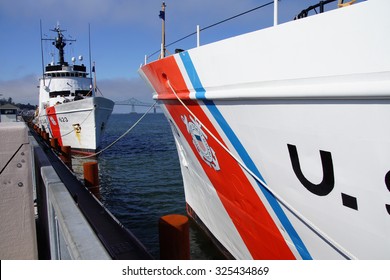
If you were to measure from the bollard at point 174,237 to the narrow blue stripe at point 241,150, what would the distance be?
2.60 ft

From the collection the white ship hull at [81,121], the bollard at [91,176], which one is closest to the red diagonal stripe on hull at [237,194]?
the bollard at [91,176]

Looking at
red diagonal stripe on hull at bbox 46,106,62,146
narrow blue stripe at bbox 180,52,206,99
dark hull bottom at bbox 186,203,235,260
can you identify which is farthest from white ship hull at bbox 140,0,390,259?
red diagonal stripe on hull at bbox 46,106,62,146

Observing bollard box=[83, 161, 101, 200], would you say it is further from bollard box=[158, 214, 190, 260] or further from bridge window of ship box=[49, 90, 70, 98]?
bridge window of ship box=[49, 90, 70, 98]

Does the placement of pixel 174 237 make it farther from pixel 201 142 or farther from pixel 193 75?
pixel 193 75

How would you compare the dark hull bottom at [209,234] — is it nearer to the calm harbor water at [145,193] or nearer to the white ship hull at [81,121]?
the calm harbor water at [145,193]

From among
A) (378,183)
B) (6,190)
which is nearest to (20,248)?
(6,190)

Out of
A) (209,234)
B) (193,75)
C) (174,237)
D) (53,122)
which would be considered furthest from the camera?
(53,122)

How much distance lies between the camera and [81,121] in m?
16.1

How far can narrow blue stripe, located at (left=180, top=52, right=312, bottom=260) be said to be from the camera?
2648 mm

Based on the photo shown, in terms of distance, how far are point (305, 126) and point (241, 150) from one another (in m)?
0.82

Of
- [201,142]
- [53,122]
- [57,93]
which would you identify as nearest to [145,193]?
[201,142]

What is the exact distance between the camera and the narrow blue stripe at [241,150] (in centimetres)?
265

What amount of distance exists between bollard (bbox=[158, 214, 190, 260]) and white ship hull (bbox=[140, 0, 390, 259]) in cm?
76

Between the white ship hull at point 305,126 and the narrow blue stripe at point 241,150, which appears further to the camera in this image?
the narrow blue stripe at point 241,150
